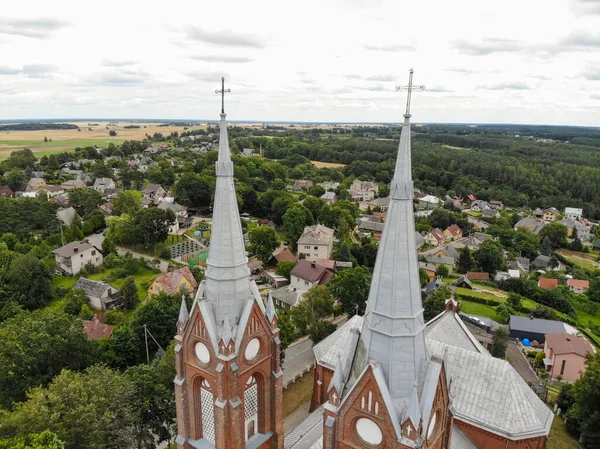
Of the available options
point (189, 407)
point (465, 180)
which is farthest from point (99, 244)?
point (465, 180)

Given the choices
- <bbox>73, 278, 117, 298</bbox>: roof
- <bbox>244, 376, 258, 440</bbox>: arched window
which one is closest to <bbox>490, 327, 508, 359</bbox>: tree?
<bbox>244, 376, 258, 440</bbox>: arched window

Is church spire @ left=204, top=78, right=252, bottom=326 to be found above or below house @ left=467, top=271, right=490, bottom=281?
above

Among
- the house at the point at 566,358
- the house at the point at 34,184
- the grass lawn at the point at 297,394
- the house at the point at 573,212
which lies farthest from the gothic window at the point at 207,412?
the house at the point at 573,212

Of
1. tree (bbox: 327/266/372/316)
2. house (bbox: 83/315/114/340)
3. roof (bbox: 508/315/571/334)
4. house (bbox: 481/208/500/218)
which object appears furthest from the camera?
house (bbox: 481/208/500/218)

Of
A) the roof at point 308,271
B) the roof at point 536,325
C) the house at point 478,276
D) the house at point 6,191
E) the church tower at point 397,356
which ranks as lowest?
the house at point 478,276

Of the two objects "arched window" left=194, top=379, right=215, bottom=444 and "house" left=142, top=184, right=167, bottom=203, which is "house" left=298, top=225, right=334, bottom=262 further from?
"arched window" left=194, top=379, right=215, bottom=444

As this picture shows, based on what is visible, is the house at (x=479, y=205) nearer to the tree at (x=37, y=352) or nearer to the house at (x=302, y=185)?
the house at (x=302, y=185)

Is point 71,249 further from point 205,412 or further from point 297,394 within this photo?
point 205,412
